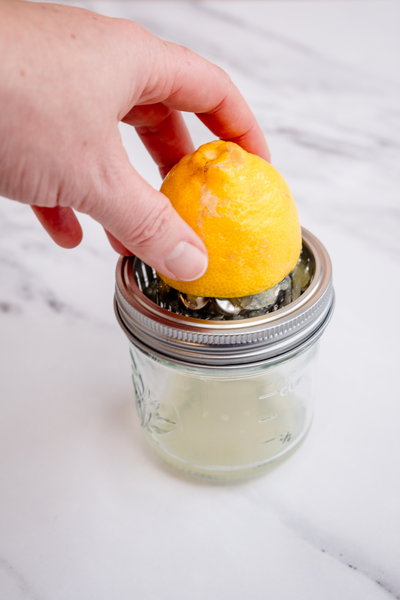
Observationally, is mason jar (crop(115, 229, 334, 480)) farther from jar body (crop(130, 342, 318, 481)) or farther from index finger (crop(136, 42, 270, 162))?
index finger (crop(136, 42, 270, 162))

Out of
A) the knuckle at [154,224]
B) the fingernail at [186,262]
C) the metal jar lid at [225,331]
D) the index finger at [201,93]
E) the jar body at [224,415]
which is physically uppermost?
the index finger at [201,93]

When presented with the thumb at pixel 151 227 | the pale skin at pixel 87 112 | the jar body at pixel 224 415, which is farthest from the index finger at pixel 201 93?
the jar body at pixel 224 415

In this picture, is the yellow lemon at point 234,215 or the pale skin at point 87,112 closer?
the pale skin at point 87,112

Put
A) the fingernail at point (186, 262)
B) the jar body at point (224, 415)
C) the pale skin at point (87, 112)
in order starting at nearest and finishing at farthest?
the pale skin at point (87, 112), the fingernail at point (186, 262), the jar body at point (224, 415)

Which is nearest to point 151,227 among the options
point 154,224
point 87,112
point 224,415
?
point 154,224

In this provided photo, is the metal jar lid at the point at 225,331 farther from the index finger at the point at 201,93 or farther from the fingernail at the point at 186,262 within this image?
the index finger at the point at 201,93

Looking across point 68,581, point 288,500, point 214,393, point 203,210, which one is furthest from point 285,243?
point 68,581

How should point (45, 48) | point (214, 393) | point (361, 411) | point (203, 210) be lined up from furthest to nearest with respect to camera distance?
point (361, 411), point (214, 393), point (203, 210), point (45, 48)

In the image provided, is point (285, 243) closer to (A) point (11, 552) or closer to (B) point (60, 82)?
(B) point (60, 82)

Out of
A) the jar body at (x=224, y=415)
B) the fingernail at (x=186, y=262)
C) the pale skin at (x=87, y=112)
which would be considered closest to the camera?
the pale skin at (x=87, y=112)

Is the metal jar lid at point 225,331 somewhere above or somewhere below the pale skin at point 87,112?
below
